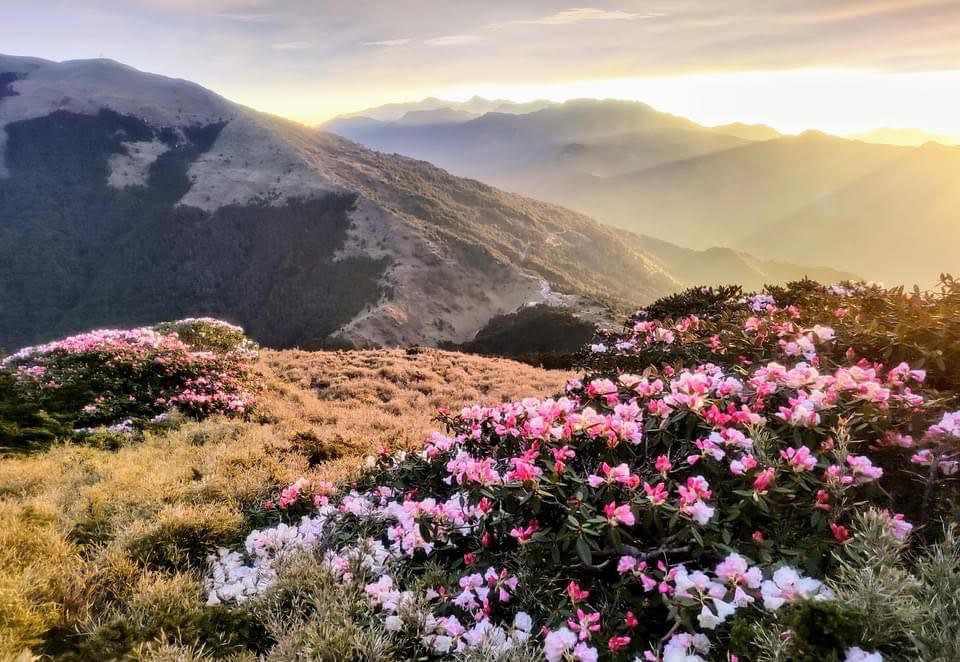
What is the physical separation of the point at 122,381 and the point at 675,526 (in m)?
10.1

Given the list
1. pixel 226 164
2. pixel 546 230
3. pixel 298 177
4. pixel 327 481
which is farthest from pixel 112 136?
pixel 327 481

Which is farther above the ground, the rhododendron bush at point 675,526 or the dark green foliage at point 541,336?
the rhododendron bush at point 675,526

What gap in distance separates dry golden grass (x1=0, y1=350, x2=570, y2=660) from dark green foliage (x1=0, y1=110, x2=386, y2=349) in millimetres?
59368

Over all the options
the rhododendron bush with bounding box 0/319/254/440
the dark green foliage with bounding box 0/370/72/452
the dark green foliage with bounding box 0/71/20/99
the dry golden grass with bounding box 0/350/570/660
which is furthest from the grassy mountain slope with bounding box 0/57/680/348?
the dry golden grass with bounding box 0/350/570/660

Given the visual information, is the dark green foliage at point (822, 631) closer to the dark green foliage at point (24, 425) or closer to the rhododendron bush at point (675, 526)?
the rhododendron bush at point (675, 526)

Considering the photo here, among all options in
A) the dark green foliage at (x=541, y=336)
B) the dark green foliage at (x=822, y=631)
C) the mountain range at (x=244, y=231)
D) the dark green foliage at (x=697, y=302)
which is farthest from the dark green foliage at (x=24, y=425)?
the mountain range at (x=244, y=231)

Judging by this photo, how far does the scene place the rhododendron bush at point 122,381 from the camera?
867 centimetres

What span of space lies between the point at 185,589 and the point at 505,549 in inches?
83.1

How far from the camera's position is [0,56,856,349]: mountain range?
74688 millimetres

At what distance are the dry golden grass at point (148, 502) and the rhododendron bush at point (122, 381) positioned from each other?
884 mm

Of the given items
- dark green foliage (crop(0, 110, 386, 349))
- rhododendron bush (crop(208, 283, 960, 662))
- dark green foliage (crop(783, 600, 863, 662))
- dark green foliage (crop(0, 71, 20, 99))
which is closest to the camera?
dark green foliage (crop(783, 600, 863, 662))

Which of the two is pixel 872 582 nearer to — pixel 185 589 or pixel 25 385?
pixel 185 589

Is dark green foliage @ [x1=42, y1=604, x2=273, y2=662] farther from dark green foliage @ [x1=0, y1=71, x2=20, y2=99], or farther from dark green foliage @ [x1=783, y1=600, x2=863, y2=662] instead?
dark green foliage @ [x1=0, y1=71, x2=20, y2=99]

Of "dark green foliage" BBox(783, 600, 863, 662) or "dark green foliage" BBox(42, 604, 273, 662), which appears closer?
"dark green foliage" BBox(783, 600, 863, 662)
